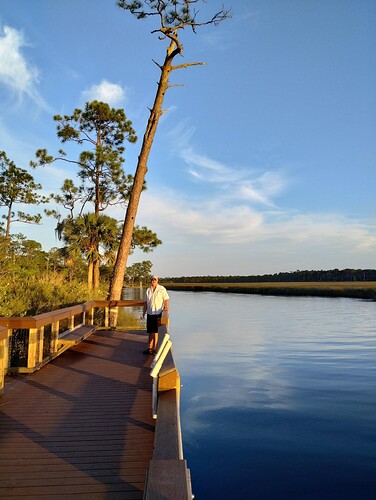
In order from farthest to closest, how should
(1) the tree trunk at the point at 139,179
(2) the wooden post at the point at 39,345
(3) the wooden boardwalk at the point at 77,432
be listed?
(1) the tree trunk at the point at 139,179
(2) the wooden post at the point at 39,345
(3) the wooden boardwalk at the point at 77,432

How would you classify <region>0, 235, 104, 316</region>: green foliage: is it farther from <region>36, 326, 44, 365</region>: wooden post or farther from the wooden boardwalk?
the wooden boardwalk

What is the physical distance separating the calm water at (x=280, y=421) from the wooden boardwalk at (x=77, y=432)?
173 cm

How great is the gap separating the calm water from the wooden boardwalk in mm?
1728

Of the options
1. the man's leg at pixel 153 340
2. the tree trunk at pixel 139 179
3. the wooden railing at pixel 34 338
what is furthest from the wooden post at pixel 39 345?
the tree trunk at pixel 139 179

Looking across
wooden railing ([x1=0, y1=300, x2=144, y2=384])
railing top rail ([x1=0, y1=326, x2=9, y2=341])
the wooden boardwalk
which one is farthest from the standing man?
railing top rail ([x1=0, y1=326, x2=9, y2=341])

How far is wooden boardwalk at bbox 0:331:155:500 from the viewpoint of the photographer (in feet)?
9.73

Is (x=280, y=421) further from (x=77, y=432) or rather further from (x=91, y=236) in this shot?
(x=91, y=236)

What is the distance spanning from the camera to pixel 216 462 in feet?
21.1

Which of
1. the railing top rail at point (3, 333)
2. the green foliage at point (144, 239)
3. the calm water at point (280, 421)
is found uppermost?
the green foliage at point (144, 239)

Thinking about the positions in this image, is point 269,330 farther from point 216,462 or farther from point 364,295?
point 364,295

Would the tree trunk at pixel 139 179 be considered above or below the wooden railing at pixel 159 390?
above

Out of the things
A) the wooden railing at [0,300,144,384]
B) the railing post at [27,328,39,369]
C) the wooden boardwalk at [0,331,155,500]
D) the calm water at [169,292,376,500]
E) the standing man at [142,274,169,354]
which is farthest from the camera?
the standing man at [142,274,169,354]

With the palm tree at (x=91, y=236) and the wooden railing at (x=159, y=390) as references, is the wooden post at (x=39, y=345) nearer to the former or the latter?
the wooden railing at (x=159, y=390)

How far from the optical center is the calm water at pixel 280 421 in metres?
5.70
